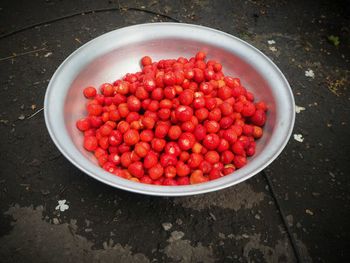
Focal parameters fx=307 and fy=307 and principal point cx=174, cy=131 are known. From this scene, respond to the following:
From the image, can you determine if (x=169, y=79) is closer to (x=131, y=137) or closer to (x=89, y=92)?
(x=131, y=137)

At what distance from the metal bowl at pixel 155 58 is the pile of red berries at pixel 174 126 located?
10cm

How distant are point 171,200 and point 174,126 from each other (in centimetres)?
69

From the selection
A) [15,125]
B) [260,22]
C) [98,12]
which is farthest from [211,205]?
[98,12]

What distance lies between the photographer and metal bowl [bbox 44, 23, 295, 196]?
166cm

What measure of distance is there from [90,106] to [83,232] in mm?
896

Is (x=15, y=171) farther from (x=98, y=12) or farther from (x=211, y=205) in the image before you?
(x=98, y=12)

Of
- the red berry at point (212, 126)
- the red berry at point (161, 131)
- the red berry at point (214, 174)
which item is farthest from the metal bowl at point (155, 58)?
the red berry at point (161, 131)

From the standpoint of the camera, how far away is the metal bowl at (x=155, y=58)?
1.66 metres

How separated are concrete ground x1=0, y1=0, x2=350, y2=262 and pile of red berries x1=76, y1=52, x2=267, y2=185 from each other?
1.72 ft

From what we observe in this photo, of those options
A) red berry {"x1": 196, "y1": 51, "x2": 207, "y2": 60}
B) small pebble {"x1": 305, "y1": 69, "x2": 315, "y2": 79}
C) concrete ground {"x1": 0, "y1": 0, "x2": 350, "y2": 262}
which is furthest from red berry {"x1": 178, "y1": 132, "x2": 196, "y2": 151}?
small pebble {"x1": 305, "y1": 69, "x2": 315, "y2": 79}

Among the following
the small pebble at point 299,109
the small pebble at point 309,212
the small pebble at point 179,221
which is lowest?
the small pebble at point 179,221

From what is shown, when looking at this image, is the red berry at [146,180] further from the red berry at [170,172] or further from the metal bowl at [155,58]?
the metal bowl at [155,58]

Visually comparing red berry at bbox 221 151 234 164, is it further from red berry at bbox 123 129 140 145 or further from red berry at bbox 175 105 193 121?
red berry at bbox 123 129 140 145

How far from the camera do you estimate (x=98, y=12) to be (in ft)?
12.7
